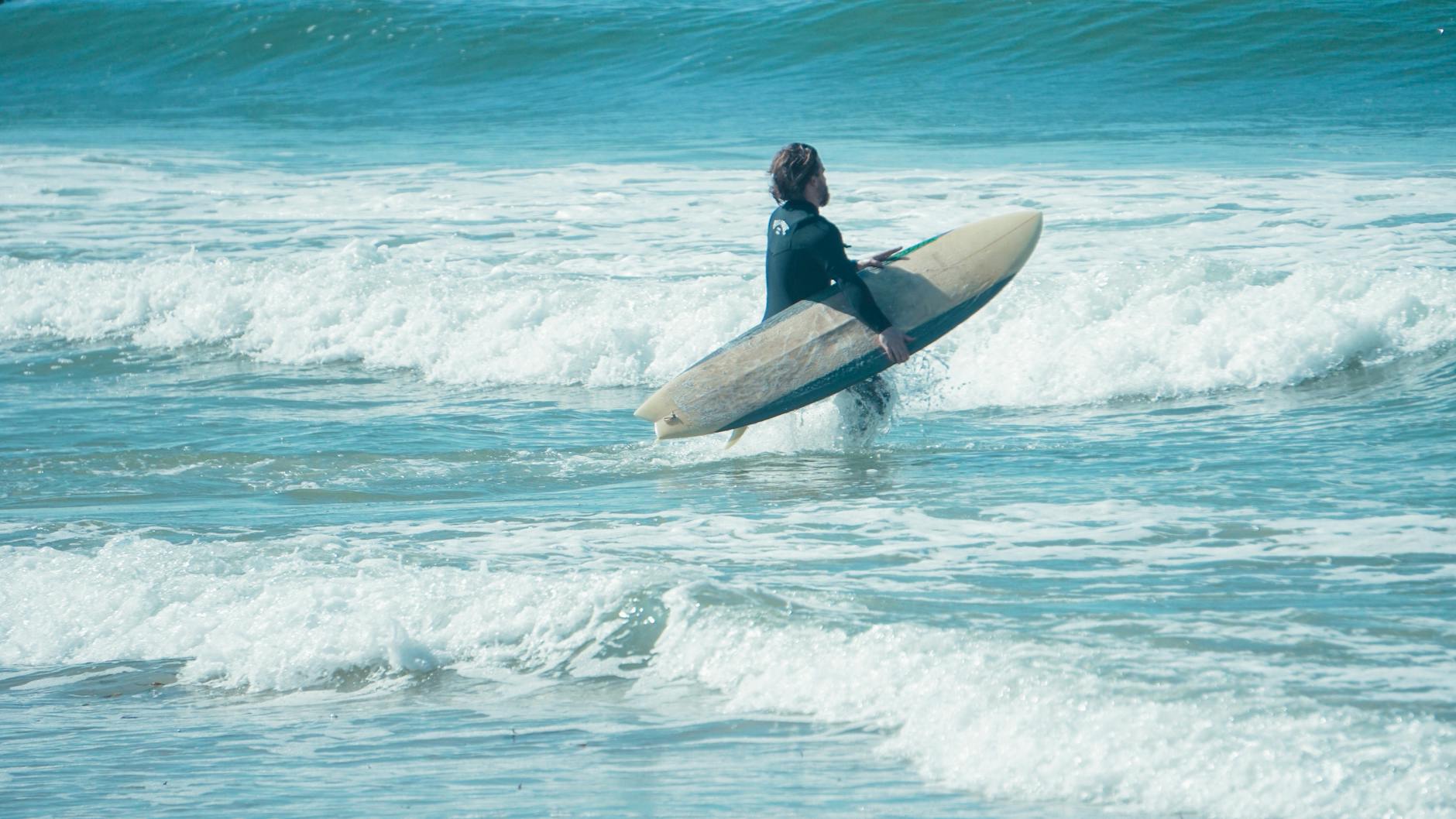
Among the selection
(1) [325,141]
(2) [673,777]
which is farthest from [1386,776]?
(1) [325,141]

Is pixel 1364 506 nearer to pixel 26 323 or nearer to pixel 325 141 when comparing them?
pixel 26 323

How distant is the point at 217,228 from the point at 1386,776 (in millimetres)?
14044

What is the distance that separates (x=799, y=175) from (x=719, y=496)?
151 centimetres

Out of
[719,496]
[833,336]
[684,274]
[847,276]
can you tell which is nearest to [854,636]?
[719,496]

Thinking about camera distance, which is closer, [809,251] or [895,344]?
[809,251]

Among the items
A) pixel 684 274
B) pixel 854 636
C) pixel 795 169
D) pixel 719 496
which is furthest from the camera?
pixel 684 274

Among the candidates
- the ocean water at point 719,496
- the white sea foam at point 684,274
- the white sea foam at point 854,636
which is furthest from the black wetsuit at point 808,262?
the white sea foam at point 684,274

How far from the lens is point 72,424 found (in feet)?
29.8

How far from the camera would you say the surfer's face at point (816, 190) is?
6.69 m

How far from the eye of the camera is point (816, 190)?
22.1 feet

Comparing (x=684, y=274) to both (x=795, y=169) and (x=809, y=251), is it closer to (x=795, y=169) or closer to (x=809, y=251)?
(x=809, y=251)

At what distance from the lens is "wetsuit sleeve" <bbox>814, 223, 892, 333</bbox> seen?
6781mm

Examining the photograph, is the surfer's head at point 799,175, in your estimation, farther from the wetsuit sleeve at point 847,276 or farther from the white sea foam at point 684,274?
the white sea foam at point 684,274

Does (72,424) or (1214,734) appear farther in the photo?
(72,424)
